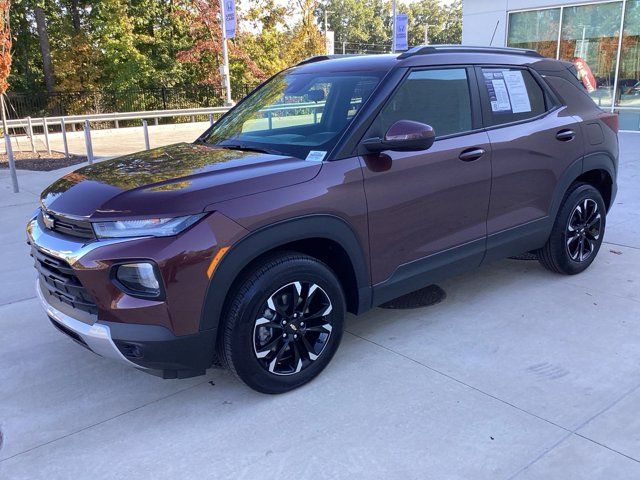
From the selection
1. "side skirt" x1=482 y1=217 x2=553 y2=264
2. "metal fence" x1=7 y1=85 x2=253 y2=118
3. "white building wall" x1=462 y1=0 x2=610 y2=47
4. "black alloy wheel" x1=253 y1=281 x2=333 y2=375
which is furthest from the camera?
"metal fence" x1=7 y1=85 x2=253 y2=118

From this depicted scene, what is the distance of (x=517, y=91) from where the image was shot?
4.16 m

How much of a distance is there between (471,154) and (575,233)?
1541mm

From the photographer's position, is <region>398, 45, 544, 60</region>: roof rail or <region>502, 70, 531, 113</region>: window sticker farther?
<region>502, 70, 531, 113</region>: window sticker

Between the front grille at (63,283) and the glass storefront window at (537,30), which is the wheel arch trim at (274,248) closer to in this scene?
the front grille at (63,283)

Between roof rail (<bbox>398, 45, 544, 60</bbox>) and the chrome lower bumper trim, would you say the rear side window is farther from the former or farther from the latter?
the chrome lower bumper trim

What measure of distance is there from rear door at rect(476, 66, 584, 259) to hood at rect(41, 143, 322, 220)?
61.0 inches

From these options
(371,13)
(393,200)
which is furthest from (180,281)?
(371,13)

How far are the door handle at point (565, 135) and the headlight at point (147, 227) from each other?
3.01 m

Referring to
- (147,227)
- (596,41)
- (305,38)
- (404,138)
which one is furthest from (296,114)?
(305,38)

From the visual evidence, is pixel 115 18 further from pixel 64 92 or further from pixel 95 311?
pixel 95 311

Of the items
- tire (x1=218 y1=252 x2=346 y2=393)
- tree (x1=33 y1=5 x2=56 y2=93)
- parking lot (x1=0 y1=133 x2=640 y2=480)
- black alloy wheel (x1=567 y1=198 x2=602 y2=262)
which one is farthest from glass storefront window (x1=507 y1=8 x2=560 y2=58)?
tree (x1=33 y1=5 x2=56 y2=93)

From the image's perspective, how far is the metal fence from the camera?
23219mm

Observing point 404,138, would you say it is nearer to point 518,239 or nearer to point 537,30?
point 518,239

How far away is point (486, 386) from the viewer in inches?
125
